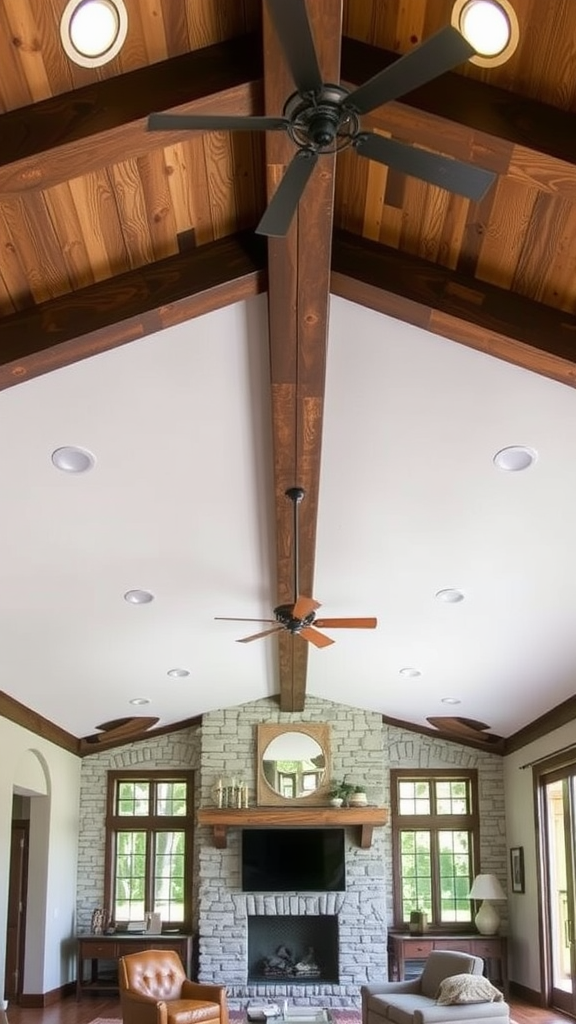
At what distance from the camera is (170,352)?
4.36 metres

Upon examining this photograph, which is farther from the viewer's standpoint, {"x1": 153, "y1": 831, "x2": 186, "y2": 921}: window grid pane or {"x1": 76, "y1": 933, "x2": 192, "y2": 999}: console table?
{"x1": 153, "y1": 831, "x2": 186, "y2": 921}: window grid pane


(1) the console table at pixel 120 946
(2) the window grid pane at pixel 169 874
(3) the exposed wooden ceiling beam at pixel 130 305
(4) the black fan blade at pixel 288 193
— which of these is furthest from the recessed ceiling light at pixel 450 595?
(2) the window grid pane at pixel 169 874

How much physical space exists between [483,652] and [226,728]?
3.98 metres

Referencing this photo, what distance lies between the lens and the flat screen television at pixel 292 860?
10711 mm

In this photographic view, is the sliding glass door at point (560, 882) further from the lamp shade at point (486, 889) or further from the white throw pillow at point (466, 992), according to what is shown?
the white throw pillow at point (466, 992)

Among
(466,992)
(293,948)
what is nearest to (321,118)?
(466,992)

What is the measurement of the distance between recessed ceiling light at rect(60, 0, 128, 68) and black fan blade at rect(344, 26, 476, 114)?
998mm

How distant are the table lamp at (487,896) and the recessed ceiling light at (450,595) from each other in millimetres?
4907

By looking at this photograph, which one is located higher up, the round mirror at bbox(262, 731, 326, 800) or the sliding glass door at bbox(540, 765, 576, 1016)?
the round mirror at bbox(262, 731, 326, 800)

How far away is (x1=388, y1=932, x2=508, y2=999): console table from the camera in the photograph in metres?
10.5

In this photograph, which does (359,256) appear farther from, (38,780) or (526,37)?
(38,780)

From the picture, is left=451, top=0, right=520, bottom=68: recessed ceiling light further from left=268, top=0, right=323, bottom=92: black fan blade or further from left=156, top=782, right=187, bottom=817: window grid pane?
left=156, top=782, right=187, bottom=817: window grid pane

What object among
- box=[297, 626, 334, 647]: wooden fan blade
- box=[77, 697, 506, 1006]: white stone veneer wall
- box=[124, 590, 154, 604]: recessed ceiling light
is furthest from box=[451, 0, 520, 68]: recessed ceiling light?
box=[77, 697, 506, 1006]: white stone veneer wall

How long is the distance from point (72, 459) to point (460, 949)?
7886mm
